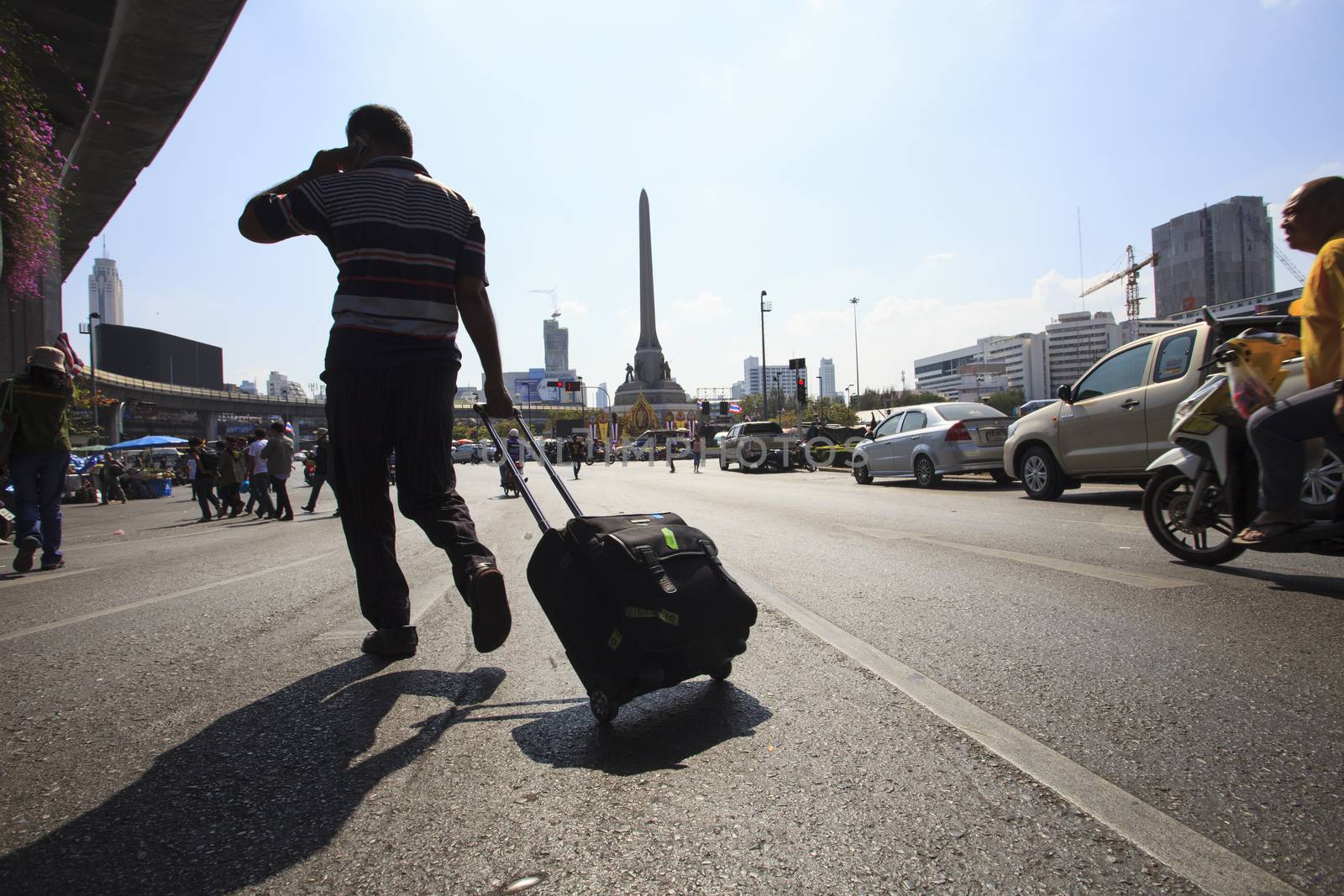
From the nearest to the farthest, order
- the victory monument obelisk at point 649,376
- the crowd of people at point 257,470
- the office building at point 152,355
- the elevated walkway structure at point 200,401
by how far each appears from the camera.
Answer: the crowd of people at point 257,470 → the elevated walkway structure at point 200,401 → the victory monument obelisk at point 649,376 → the office building at point 152,355

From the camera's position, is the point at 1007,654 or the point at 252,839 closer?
the point at 252,839

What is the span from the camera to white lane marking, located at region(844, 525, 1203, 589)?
164 inches

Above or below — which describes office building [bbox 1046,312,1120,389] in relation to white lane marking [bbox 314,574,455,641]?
above

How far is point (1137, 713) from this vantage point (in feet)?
7.22

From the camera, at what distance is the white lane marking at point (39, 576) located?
213 inches

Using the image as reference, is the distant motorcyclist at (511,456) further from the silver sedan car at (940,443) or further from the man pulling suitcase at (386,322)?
the silver sedan car at (940,443)

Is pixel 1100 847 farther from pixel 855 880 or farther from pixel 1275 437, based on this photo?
pixel 1275 437

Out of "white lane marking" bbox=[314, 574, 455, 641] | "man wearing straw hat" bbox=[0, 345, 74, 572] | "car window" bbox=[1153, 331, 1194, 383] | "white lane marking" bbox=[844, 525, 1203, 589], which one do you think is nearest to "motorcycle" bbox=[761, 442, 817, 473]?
"car window" bbox=[1153, 331, 1194, 383]

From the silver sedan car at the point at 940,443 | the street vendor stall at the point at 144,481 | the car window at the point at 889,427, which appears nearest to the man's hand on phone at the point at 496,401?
the silver sedan car at the point at 940,443

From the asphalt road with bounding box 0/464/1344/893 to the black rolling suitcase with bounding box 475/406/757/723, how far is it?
18cm

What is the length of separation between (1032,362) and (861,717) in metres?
182

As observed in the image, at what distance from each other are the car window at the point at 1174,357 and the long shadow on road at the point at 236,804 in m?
8.64

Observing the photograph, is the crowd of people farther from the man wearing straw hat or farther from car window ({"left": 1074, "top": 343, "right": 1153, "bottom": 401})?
Result: car window ({"left": 1074, "top": 343, "right": 1153, "bottom": 401})

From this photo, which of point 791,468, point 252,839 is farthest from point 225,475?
point 791,468
